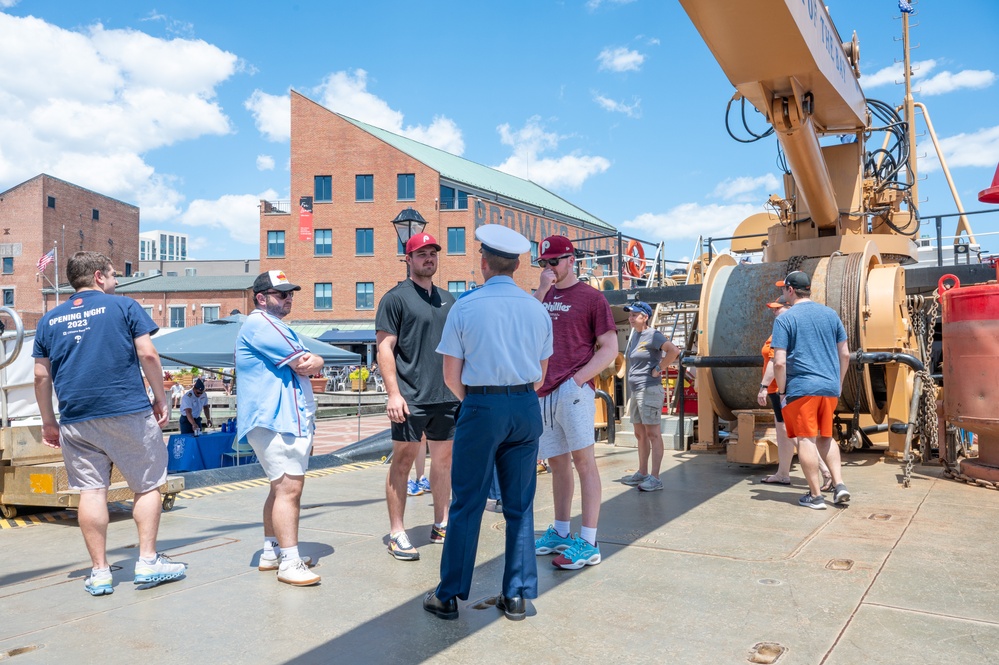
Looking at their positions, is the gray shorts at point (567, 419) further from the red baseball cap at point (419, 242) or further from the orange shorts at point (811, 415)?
the orange shorts at point (811, 415)

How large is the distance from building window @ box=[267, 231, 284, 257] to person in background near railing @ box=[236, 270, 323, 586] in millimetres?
48611

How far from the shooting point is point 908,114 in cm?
1664

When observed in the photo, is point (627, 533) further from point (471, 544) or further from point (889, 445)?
point (889, 445)

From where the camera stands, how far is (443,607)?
3691 millimetres

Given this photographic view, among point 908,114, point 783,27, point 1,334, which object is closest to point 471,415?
point 783,27

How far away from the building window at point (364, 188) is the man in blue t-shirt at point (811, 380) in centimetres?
4572

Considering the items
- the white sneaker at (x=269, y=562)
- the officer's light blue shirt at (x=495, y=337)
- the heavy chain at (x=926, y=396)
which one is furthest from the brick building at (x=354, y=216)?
the officer's light blue shirt at (x=495, y=337)

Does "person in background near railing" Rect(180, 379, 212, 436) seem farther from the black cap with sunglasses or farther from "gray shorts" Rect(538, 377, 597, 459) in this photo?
"gray shorts" Rect(538, 377, 597, 459)

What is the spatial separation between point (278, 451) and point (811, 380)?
4.02 meters

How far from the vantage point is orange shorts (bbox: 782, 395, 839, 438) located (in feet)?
20.0

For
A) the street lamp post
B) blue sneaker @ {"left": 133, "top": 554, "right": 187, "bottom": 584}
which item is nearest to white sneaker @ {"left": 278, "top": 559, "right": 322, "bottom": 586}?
blue sneaker @ {"left": 133, "top": 554, "right": 187, "bottom": 584}

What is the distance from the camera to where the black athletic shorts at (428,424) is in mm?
4871

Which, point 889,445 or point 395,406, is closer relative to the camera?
point 395,406

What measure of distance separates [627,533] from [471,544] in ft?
6.59
